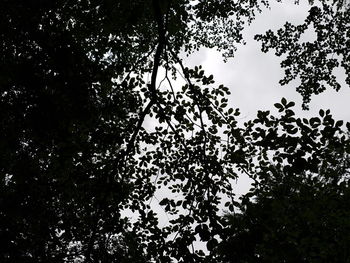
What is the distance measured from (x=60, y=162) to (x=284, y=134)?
3.45 meters

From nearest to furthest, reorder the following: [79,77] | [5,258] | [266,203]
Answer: [266,203] < [5,258] < [79,77]

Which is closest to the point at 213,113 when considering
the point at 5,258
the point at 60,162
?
the point at 60,162

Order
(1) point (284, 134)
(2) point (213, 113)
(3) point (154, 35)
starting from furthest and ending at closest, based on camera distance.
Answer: (3) point (154, 35), (2) point (213, 113), (1) point (284, 134)

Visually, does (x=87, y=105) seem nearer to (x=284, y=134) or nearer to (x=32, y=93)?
(x=32, y=93)

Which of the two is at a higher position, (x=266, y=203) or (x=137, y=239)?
(x=137, y=239)

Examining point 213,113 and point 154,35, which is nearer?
point 213,113

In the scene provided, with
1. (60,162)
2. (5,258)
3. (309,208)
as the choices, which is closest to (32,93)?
(60,162)

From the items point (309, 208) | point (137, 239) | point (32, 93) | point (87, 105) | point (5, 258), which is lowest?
point (309, 208)

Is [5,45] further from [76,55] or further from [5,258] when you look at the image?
[5,258]

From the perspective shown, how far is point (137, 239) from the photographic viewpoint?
17.0 ft

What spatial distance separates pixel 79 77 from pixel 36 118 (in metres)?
1.35

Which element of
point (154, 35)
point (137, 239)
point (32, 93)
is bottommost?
point (137, 239)

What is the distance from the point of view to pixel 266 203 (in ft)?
16.1

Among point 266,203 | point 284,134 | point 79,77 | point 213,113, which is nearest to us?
point 284,134
